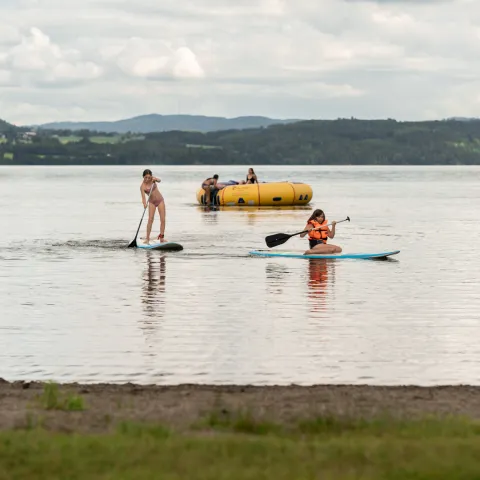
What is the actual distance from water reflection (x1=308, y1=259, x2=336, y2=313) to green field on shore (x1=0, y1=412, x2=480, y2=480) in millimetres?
11233

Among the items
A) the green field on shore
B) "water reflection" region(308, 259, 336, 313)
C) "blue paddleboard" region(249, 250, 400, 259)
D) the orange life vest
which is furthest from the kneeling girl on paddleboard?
the green field on shore

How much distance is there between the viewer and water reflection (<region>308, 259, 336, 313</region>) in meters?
21.9

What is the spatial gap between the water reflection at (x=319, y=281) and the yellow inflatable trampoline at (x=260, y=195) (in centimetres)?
3205

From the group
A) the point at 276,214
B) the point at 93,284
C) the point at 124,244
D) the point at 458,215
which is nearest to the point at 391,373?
the point at 93,284

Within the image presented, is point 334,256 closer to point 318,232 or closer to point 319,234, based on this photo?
point 319,234

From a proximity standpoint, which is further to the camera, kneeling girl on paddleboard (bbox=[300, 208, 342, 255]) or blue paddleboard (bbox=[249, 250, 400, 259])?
blue paddleboard (bbox=[249, 250, 400, 259])

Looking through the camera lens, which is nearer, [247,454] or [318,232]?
[247,454]

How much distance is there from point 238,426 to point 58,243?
96.8 ft

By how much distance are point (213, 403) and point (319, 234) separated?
765 inches

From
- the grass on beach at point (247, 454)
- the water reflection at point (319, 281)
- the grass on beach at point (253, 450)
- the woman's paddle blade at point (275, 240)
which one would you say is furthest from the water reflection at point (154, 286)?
the grass on beach at point (247, 454)

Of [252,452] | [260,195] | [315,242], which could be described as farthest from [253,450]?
[260,195]

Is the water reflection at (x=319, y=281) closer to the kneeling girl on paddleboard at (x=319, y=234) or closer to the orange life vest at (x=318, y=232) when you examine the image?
the kneeling girl on paddleboard at (x=319, y=234)

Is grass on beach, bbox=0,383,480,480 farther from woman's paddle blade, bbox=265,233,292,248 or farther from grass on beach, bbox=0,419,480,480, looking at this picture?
woman's paddle blade, bbox=265,233,292,248

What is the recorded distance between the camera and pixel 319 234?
30359 mm
